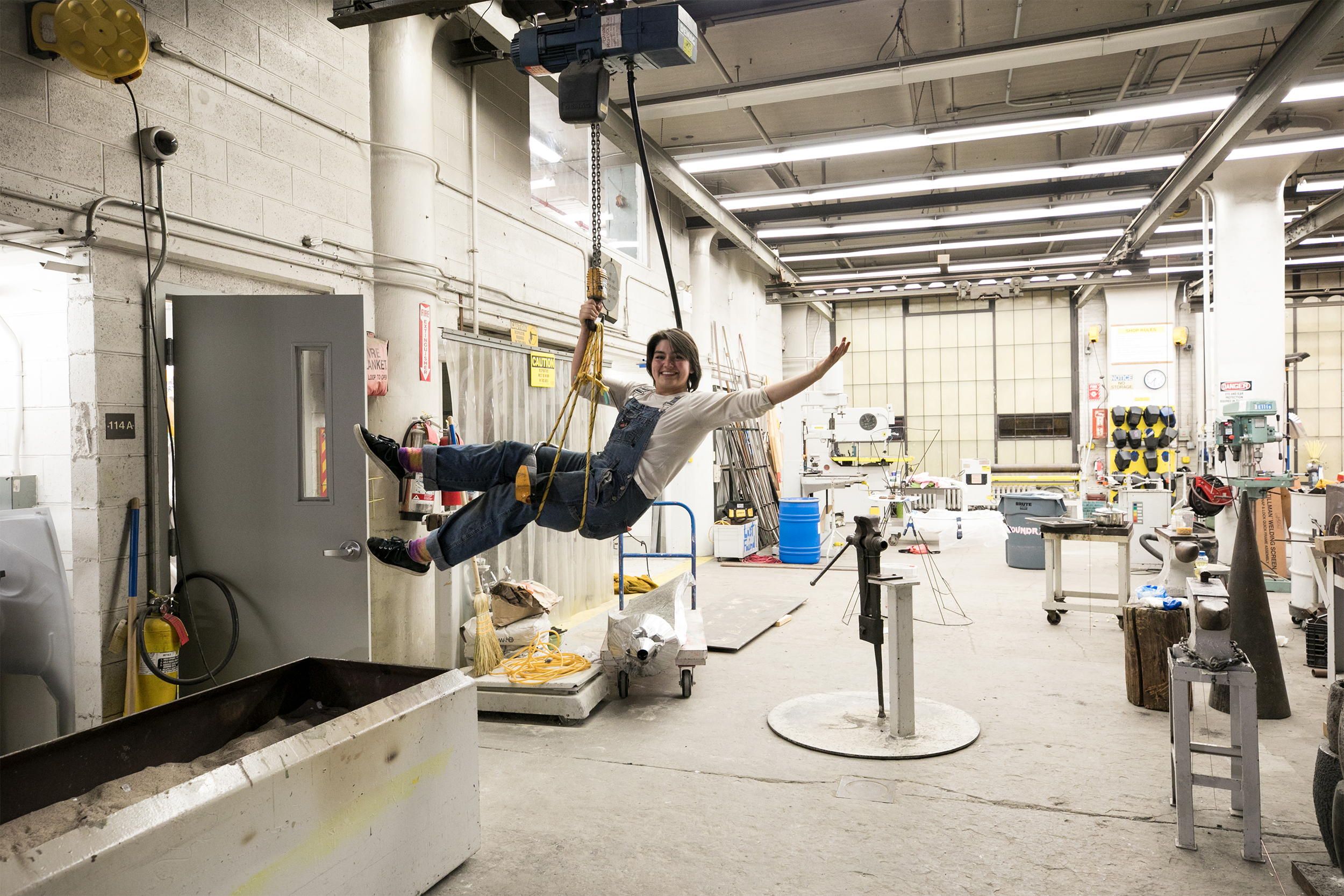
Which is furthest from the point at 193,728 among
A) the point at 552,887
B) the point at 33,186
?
the point at 33,186

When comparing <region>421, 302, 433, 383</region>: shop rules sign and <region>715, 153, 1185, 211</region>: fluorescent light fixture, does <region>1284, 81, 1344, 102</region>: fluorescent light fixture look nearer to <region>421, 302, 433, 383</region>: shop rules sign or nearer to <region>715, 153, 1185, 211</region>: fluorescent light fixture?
<region>715, 153, 1185, 211</region>: fluorescent light fixture

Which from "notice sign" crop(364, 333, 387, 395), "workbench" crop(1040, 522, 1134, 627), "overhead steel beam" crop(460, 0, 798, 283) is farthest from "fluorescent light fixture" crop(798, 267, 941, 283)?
"notice sign" crop(364, 333, 387, 395)

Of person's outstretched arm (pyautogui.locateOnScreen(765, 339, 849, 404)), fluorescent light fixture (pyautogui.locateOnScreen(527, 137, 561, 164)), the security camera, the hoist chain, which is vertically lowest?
person's outstretched arm (pyautogui.locateOnScreen(765, 339, 849, 404))

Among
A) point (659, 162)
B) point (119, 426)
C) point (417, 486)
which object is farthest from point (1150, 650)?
point (659, 162)

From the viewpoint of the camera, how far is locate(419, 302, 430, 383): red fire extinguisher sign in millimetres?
4477

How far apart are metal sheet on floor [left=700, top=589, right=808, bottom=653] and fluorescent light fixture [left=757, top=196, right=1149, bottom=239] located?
506 centimetres

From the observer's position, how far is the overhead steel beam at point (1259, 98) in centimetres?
504

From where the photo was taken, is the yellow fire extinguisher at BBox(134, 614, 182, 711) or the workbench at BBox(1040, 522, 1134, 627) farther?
the workbench at BBox(1040, 522, 1134, 627)

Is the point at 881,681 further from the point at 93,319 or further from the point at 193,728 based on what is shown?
the point at 93,319

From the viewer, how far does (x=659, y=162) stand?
7441 mm

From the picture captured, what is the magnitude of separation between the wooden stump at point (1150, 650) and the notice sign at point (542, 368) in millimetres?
4075

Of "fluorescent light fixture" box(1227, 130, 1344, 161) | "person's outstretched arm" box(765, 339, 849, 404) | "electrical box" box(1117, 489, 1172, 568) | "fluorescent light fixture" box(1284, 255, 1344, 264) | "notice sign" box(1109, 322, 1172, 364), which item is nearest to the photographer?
"person's outstretched arm" box(765, 339, 849, 404)

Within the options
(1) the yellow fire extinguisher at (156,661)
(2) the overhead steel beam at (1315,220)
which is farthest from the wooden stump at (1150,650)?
(2) the overhead steel beam at (1315,220)

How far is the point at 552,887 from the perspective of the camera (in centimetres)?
247
